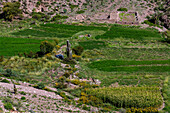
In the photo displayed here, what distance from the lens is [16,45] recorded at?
70188 millimetres

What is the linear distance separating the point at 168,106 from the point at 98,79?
53.4ft

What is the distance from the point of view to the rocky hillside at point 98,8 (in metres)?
97.4

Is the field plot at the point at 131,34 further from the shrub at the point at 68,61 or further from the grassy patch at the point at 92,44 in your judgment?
the shrub at the point at 68,61

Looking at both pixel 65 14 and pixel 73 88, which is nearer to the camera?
pixel 73 88

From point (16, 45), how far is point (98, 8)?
51077mm

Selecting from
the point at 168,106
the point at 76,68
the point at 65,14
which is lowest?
the point at 168,106

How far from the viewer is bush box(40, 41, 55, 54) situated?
62.2 m

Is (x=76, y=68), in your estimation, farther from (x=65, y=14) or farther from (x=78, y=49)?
(x=65, y=14)

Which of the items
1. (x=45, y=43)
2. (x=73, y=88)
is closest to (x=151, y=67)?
(x=73, y=88)

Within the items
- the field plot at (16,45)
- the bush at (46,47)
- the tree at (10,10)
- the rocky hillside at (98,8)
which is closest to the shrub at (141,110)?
the bush at (46,47)

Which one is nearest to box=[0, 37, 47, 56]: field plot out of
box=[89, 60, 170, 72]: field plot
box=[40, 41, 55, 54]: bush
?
box=[40, 41, 55, 54]: bush

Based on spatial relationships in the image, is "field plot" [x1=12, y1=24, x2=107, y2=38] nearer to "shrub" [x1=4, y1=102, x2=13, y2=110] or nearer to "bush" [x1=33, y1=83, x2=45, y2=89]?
"bush" [x1=33, y1=83, x2=45, y2=89]

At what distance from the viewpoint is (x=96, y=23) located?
9300cm

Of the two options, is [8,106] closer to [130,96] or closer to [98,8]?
[130,96]
